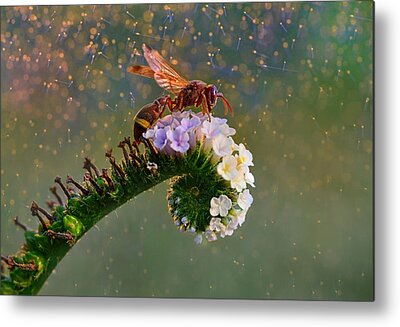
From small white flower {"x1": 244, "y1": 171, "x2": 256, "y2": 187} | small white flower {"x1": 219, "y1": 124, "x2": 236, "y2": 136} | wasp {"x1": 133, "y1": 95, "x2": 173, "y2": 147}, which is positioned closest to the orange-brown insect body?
wasp {"x1": 133, "y1": 95, "x2": 173, "y2": 147}

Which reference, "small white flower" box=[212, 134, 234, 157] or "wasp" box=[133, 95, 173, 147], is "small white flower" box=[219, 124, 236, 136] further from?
"wasp" box=[133, 95, 173, 147]

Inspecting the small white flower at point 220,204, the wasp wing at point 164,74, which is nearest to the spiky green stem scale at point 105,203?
the small white flower at point 220,204

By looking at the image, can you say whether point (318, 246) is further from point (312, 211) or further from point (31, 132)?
point (31, 132)

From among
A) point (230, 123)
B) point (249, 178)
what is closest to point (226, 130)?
point (230, 123)

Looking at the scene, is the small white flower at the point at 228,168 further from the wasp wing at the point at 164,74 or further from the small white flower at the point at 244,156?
the wasp wing at the point at 164,74

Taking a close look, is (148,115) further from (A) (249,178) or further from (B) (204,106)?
(A) (249,178)

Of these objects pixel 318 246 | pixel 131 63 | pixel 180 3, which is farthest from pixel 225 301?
pixel 180 3
